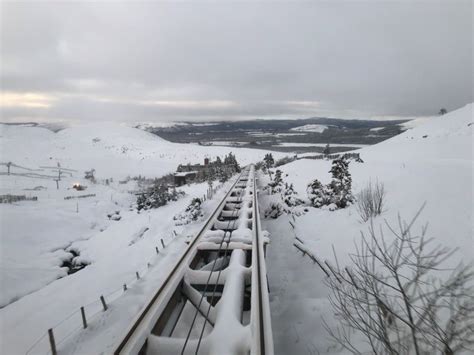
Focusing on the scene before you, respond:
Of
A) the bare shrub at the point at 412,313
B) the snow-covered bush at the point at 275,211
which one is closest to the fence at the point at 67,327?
the bare shrub at the point at 412,313

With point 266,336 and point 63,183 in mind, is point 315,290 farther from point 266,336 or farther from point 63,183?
point 63,183

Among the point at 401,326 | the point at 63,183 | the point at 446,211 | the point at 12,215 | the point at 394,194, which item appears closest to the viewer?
the point at 401,326

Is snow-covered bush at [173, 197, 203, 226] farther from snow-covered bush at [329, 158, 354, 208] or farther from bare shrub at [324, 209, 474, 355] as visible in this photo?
bare shrub at [324, 209, 474, 355]

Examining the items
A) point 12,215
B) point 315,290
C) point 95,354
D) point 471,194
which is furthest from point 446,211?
point 12,215

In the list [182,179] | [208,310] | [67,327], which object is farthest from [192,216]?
[182,179]

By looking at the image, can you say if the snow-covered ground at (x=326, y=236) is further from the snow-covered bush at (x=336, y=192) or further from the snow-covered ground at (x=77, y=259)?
the snow-covered ground at (x=77, y=259)

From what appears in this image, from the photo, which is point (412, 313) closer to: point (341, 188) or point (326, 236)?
point (326, 236)
